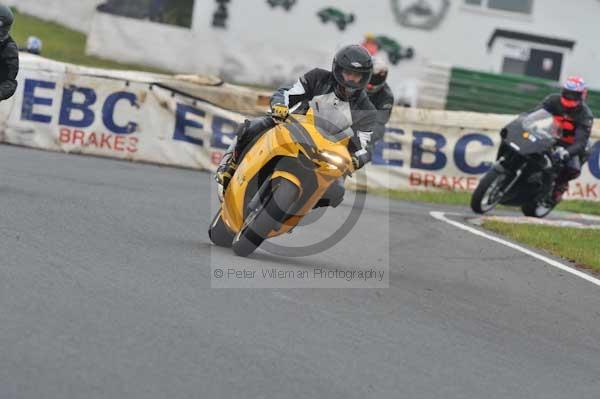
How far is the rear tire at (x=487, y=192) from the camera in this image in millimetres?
15977

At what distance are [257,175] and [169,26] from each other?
27432 millimetres

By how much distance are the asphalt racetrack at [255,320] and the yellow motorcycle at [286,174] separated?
304mm

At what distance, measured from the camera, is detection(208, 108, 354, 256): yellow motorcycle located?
352 inches

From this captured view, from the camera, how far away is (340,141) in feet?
29.7

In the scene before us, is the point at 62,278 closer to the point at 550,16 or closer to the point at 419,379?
the point at 419,379

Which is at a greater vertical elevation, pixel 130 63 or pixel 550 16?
pixel 550 16

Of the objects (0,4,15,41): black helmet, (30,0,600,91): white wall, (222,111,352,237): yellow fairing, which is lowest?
(222,111,352,237): yellow fairing

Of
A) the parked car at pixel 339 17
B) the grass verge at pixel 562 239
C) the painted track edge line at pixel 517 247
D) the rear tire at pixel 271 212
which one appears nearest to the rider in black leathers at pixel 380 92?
the painted track edge line at pixel 517 247

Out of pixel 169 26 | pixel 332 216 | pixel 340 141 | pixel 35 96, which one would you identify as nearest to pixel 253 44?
pixel 169 26

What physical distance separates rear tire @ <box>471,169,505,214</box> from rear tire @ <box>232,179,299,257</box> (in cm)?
711

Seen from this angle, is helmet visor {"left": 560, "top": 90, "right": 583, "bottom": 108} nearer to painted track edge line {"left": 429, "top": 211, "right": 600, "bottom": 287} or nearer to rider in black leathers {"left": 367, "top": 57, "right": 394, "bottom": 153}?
painted track edge line {"left": 429, "top": 211, "right": 600, "bottom": 287}

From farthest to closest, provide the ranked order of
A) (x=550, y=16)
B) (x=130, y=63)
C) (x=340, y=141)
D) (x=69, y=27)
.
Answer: (x=69, y=27) → (x=550, y=16) → (x=130, y=63) → (x=340, y=141)

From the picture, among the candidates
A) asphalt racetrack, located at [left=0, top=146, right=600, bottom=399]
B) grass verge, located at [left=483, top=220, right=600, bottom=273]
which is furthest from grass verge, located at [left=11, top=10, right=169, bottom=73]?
asphalt racetrack, located at [left=0, top=146, right=600, bottom=399]

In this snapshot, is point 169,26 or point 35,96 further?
point 169,26
